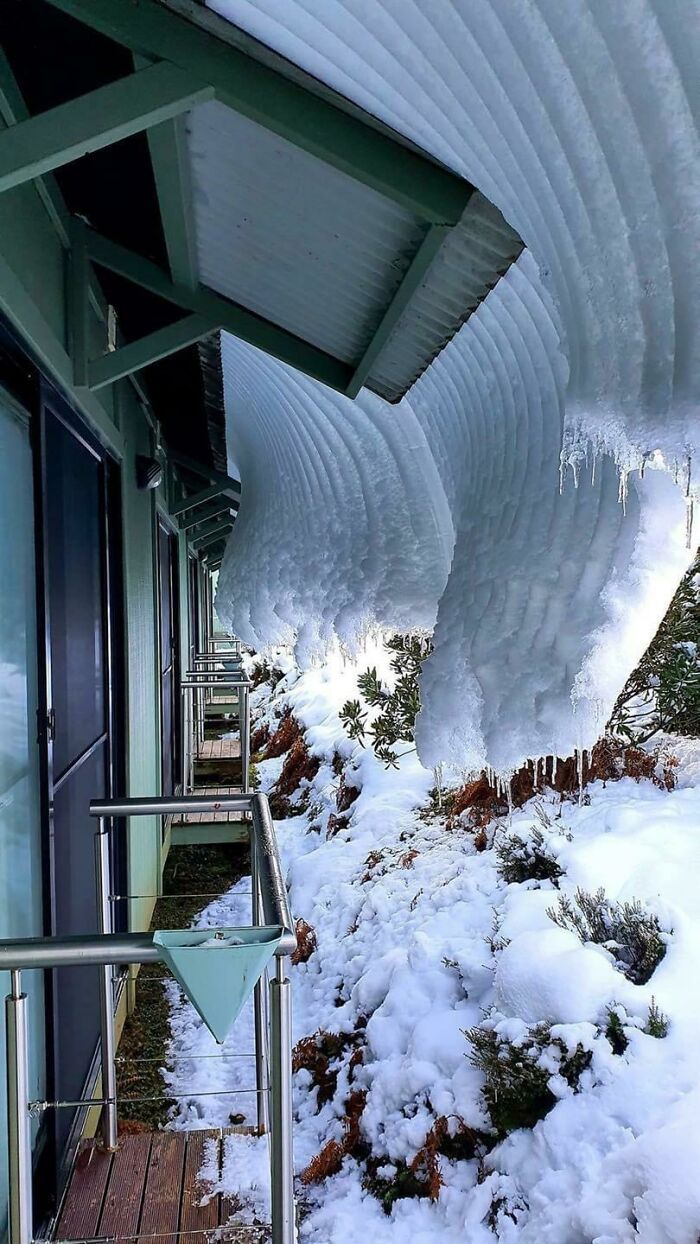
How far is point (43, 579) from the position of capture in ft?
8.19

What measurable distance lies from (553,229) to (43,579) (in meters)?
1.88

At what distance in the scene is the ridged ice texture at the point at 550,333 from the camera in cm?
96

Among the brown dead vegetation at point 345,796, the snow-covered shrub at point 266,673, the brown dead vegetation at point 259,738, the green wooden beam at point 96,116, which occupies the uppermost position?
the green wooden beam at point 96,116

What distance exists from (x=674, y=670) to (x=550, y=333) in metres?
4.31

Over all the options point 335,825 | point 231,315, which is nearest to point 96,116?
point 231,315

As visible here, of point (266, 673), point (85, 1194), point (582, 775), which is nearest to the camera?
point (85, 1194)

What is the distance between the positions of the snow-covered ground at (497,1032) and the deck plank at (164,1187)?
175 millimetres

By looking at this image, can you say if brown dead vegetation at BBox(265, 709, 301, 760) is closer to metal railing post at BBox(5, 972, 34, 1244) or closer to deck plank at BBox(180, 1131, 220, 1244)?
deck plank at BBox(180, 1131, 220, 1244)

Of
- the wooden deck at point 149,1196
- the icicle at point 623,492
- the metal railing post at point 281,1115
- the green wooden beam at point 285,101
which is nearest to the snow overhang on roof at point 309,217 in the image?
the green wooden beam at point 285,101

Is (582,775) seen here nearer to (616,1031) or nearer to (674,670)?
(674,670)

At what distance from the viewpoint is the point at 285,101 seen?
155 centimetres

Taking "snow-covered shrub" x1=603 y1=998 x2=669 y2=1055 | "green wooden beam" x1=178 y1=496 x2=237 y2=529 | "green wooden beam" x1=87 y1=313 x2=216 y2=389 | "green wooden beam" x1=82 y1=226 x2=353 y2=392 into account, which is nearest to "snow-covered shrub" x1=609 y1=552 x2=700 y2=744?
"snow-covered shrub" x1=603 y1=998 x2=669 y2=1055

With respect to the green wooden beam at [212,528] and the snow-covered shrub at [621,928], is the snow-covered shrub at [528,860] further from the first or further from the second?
the green wooden beam at [212,528]

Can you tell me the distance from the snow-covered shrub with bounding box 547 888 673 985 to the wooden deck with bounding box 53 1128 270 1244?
2289 millimetres
